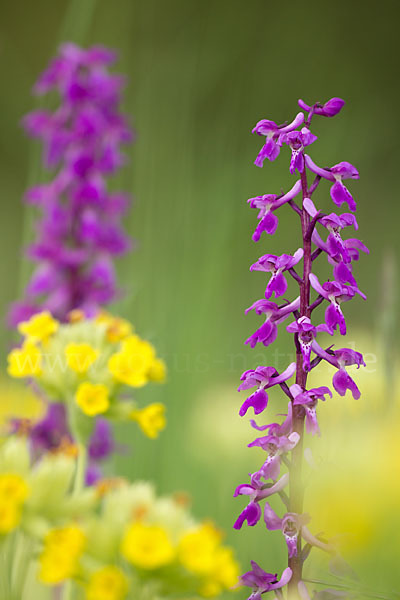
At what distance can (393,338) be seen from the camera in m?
0.69

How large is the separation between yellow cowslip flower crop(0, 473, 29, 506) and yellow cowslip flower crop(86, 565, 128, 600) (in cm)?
6

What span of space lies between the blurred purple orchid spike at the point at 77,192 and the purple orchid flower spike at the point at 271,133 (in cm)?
53

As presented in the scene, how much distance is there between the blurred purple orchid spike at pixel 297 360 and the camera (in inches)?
13.8

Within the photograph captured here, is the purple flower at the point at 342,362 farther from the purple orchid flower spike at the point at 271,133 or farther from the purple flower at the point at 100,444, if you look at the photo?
the purple flower at the point at 100,444

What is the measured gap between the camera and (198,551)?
36 centimetres

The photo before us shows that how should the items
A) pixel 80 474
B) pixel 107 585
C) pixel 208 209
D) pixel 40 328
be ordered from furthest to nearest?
pixel 208 209 < pixel 40 328 < pixel 80 474 < pixel 107 585

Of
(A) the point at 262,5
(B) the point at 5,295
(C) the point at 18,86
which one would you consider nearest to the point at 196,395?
(C) the point at 18,86

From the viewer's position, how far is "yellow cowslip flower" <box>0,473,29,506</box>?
0.36 metres

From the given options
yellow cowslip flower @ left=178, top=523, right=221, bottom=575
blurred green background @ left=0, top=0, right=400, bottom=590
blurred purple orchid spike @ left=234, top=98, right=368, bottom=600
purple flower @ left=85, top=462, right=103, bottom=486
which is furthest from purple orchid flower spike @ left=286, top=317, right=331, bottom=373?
purple flower @ left=85, top=462, right=103, bottom=486

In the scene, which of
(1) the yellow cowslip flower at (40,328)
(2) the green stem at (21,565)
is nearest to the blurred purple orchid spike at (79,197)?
(1) the yellow cowslip flower at (40,328)

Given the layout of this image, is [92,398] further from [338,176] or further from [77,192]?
[77,192]

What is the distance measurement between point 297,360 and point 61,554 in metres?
0.16

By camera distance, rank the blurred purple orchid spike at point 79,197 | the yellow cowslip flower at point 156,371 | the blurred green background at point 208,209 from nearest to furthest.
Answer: the yellow cowslip flower at point 156,371 → the blurred green background at point 208,209 → the blurred purple orchid spike at point 79,197

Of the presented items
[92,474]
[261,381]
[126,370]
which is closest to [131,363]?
[126,370]
